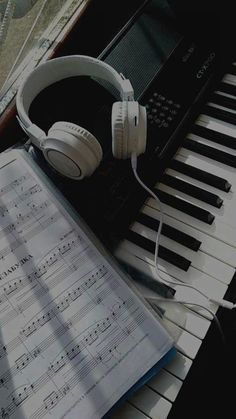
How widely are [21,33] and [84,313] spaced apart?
66cm

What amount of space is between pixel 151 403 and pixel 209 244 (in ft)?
1.06

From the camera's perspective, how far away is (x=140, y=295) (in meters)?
0.73

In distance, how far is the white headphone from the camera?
692 millimetres

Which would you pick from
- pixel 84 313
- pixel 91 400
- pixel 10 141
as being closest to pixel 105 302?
pixel 84 313

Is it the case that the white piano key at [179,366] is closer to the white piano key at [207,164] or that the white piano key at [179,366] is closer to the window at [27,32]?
the white piano key at [207,164]

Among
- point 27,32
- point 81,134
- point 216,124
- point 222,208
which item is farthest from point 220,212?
point 27,32

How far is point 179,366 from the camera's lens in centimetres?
70

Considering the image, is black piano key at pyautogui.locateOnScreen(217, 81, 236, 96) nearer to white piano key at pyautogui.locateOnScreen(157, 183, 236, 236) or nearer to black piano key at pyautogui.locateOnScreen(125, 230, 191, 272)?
white piano key at pyautogui.locateOnScreen(157, 183, 236, 236)

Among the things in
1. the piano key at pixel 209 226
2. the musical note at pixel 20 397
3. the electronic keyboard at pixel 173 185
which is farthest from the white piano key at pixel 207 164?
the musical note at pixel 20 397

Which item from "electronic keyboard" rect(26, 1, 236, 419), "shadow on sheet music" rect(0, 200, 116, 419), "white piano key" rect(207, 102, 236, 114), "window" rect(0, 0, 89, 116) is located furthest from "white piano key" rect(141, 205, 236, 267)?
"window" rect(0, 0, 89, 116)

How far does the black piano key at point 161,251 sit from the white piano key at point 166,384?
0.20m

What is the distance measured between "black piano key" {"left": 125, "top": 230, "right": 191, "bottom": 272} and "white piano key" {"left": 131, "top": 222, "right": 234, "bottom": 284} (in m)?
0.01

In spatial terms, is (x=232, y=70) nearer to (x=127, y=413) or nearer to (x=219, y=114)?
(x=219, y=114)

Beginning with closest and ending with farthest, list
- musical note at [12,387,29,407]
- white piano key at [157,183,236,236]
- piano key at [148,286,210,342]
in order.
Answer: musical note at [12,387,29,407]
piano key at [148,286,210,342]
white piano key at [157,183,236,236]
